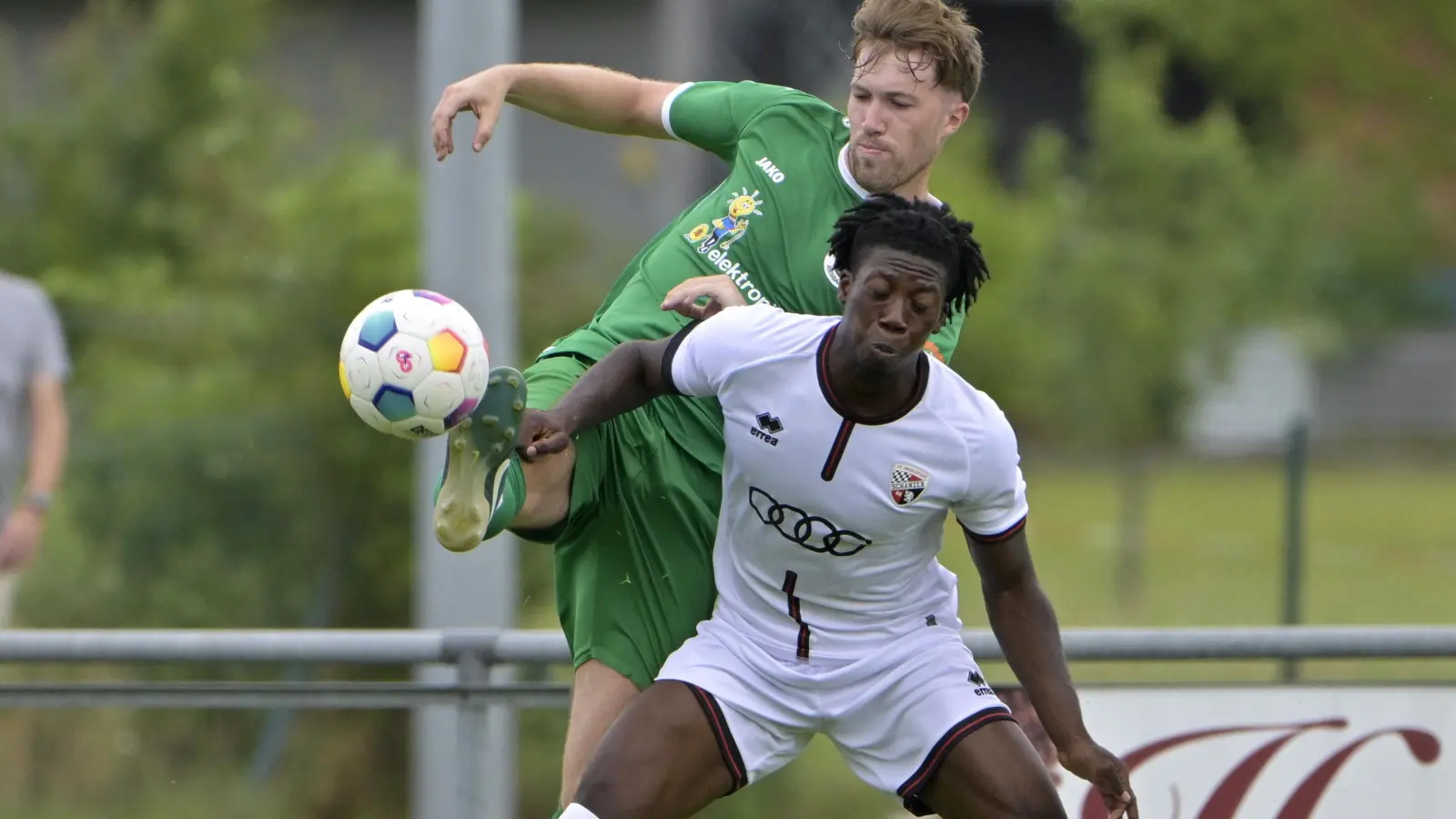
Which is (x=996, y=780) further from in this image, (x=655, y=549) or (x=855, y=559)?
(x=655, y=549)

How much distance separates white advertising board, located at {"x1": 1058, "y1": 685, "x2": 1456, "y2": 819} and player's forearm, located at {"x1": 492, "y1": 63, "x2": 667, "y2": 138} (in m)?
1.94

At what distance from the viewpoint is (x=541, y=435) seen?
390cm

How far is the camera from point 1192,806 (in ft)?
16.8

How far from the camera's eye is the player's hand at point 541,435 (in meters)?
3.87

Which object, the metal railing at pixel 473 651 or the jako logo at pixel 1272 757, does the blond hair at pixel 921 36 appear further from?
the jako logo at pixel 1272 757

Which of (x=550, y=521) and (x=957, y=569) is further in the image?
(x=957, y=569)

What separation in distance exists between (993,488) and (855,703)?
0.58 meters

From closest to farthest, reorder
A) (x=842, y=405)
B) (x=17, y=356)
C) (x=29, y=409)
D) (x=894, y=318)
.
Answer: (x=894, y=318) < (x=842, y=405) < (x=17, y=356) < (x=29, y=409)

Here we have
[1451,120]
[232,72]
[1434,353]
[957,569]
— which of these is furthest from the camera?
[1434,353]

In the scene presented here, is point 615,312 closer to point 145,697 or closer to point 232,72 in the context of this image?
point 145,697

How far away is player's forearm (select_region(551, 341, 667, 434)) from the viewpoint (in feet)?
13.1

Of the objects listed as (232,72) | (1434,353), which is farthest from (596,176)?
(1434,353)

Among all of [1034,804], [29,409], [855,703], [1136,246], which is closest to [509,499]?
[855,703]

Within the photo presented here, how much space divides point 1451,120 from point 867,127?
1637 cm
